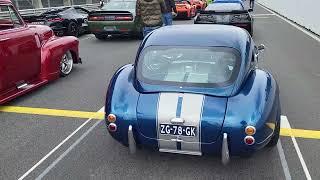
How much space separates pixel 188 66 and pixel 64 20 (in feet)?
32.4

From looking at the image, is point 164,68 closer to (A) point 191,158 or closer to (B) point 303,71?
(A) point 191,158

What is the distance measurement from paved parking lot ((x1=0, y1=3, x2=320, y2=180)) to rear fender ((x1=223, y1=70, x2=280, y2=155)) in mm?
444

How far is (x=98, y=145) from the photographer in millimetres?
4586

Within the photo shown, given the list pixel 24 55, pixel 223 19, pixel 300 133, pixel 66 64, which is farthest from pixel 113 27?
pixel 300 133

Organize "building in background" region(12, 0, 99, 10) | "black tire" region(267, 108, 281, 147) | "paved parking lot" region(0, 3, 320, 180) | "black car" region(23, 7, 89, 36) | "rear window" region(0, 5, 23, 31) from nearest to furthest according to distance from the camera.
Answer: "paved parking lot" region(0, 3, 320, 180) → "black tire" region(267, 108, 281, 147) → "rear window" region(0, 5, 23, 31) → "black car" region(23, 7, 89, 36) → "building in background" region(12, 0, 99, 10)

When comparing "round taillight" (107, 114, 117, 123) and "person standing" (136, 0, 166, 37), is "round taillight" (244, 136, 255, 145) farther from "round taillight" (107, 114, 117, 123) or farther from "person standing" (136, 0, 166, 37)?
"person standing" (136, 0, 166, 37)

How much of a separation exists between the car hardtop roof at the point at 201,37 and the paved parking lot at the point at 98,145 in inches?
50.8

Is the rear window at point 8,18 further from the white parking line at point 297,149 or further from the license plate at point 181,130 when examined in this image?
the white parking line at point 297,149

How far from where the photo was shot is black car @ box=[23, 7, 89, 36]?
507 inches

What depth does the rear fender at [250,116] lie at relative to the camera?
11.5 ft

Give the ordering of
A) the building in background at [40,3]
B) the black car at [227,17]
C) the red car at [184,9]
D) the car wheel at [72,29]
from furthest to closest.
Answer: the red car at [184,9]
the building in background at [40,3]
the car wheel at [72,29]
the black car at [227,17]

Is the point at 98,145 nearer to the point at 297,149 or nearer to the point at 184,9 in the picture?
the point at 297,149

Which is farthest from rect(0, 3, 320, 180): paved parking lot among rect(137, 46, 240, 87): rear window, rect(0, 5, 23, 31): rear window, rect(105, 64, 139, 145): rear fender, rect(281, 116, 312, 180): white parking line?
rect(0, 5, 23, 31): rear window

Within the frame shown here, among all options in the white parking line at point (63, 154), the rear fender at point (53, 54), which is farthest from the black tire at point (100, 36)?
the white parking line at point (63, 154)
